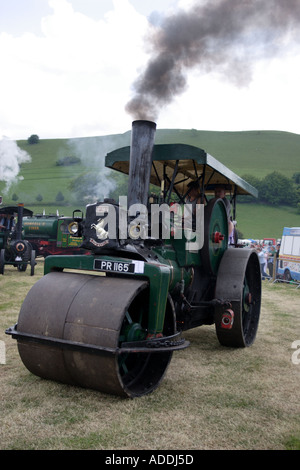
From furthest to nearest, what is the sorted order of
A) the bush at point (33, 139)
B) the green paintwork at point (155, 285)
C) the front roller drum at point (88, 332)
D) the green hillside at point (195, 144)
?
the bush at point (33, 139) → the green hillside at point (195, 144) → the green paintwork at point (155, 285) → the front roller drum at point (88, 332)

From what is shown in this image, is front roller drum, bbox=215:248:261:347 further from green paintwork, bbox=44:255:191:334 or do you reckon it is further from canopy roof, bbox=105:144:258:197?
green paintwork, bbox=44:255:191:334

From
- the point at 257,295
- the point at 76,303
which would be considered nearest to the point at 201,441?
the point at 76,303

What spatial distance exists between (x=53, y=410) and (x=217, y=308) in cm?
225

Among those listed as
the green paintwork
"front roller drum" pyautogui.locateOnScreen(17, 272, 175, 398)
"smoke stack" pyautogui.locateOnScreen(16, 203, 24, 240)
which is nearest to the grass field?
"front roller drum" pyautogui.locateOnScreen(17, 272, 175, 398)


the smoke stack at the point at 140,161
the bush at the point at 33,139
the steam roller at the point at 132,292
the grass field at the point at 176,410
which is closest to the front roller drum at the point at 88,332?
the steam roller at the point at 132,292

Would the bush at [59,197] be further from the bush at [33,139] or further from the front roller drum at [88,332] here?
the front roller drum at [88,332]

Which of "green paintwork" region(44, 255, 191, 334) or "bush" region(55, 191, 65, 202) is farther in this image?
"bush" region(55, 191, 65, 202)

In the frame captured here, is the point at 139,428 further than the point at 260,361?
No

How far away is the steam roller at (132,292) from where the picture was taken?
10.0ft

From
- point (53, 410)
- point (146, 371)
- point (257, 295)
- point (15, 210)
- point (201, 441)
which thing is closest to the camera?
point (201, 441)

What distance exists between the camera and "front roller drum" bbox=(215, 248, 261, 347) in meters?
4.68
